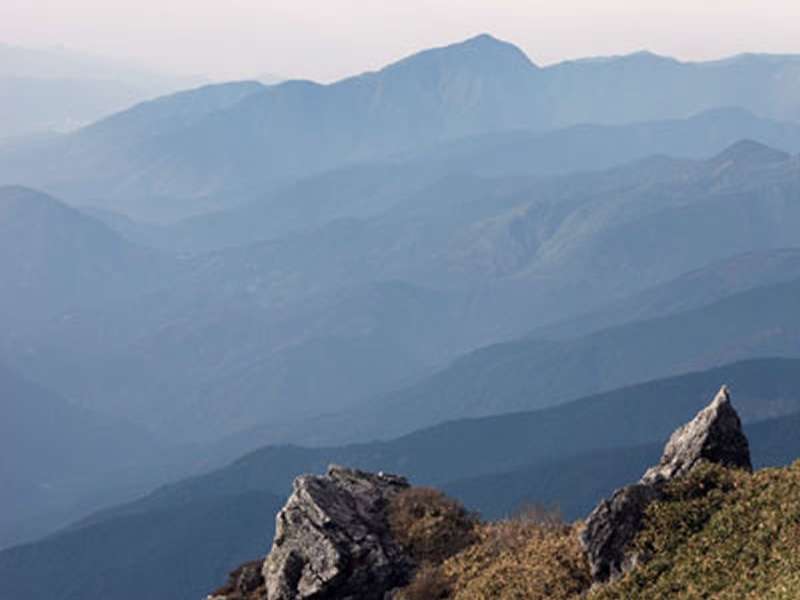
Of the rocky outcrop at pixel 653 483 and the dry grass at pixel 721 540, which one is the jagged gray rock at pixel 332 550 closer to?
the rocky outcrop at pixel 653 483

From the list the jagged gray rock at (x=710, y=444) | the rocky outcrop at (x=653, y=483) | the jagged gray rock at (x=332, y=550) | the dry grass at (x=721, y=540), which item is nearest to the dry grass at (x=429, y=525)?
the jagged gray rock at (x=332, y=550)

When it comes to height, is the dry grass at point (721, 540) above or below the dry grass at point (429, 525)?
above

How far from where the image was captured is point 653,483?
113ft

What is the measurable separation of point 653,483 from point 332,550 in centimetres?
1182

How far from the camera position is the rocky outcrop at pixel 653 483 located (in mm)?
31531

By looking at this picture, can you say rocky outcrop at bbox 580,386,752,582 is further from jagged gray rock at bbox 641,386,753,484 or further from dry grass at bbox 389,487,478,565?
dry grass at bbox 389,487,478,565

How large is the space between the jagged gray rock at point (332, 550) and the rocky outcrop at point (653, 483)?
9.21m

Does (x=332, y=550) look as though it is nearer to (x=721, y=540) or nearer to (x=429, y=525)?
(x=429, y=525)

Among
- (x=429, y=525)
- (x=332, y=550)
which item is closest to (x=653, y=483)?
(x=429, y=525)

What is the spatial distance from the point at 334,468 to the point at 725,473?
1884 centimetres

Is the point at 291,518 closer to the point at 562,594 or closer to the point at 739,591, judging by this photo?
the point at 562,594

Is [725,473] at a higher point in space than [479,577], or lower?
higher

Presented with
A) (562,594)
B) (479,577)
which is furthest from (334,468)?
(562,594)

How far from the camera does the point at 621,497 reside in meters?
32.4
